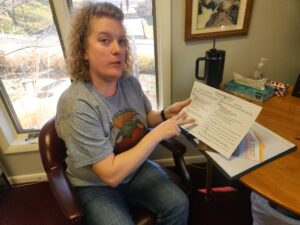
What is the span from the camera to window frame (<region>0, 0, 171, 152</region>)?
4.13 feet

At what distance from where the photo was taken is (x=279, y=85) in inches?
49.4

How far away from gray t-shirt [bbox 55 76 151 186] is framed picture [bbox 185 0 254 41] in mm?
518

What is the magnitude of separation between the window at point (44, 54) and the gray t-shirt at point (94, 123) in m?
0.41

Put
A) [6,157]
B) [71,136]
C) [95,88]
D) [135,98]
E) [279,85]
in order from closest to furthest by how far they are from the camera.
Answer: [71,136], [95,88], [135,98], [279,85], [6,157]

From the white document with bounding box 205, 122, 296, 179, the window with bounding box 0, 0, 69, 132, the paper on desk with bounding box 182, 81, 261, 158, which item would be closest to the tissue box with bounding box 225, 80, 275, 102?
the white document with bounding box 205, 122, 296, 179

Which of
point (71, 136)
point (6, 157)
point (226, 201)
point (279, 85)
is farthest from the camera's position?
point (6, 157)

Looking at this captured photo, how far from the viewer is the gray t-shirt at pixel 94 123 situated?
0.83 m

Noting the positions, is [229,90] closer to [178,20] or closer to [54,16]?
[178,20]

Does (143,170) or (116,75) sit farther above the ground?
(116,75)

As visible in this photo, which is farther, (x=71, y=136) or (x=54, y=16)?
(x=54, y=16)

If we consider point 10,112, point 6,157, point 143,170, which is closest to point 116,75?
point 143,170

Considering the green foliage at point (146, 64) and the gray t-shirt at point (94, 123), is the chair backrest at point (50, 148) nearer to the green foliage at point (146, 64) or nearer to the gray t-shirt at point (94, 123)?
the gray t-shirt at point (94, 123)

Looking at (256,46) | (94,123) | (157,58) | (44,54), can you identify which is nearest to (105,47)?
(94,123)

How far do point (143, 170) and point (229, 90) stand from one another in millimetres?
714
